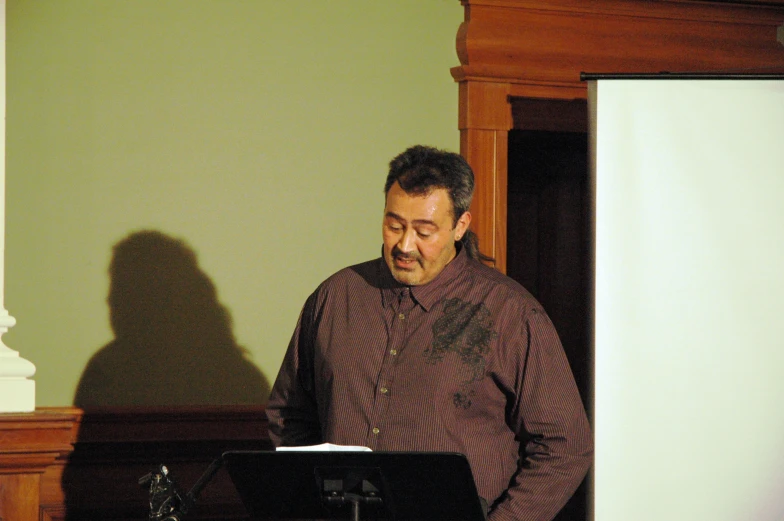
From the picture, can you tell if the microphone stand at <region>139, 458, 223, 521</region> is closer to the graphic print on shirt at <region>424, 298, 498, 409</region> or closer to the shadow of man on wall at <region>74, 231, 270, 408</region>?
the graphic print on shirt at <region>424, 298, 498, 409</region>

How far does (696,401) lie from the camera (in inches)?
124

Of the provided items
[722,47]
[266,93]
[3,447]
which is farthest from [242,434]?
[722,47]

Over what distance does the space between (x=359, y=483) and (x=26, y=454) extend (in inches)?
51.7

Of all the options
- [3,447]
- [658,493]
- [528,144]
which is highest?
[528,144]

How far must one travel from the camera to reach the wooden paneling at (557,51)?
12.0ft

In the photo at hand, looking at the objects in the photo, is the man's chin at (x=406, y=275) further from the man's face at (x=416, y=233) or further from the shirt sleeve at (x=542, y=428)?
the shirt sleeve at (x=542, y=428)

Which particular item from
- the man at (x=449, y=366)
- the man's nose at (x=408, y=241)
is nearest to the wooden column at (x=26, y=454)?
the man at (x=449, y=366)

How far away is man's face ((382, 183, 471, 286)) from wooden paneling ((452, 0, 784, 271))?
117 cm

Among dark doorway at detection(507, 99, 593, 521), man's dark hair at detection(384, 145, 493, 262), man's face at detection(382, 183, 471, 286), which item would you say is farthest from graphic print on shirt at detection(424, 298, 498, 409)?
dark doorway at detection(507, 99, 593, 521)

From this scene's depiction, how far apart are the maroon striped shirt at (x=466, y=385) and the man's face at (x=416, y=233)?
2.1 inches

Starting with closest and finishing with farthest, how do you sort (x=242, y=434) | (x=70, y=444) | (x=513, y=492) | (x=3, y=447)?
(x=513, y=492) → (x=3, y=447) → (x=70, y=444) → (x=242, y=434)

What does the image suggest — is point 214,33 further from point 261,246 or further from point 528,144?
point 528,144

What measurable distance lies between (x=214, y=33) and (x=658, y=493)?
6.67 ft

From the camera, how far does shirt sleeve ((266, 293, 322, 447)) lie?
2639 mm
